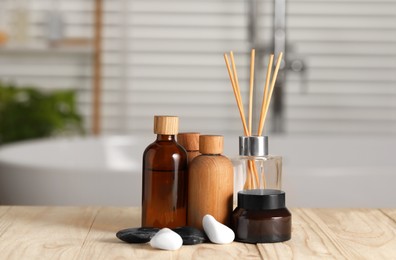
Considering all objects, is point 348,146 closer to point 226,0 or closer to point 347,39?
point 347,39

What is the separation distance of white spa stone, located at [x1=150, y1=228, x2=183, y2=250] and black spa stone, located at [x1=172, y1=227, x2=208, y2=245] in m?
0.03

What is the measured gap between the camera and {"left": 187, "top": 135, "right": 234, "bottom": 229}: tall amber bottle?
52.8 inches

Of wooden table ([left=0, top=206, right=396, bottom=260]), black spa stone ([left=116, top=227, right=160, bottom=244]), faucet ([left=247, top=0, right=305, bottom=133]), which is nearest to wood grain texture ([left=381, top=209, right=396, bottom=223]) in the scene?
wooden table ([left=0, top=206, right=396, bottom=260])

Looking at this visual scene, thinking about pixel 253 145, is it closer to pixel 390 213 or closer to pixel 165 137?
pixel 165 137

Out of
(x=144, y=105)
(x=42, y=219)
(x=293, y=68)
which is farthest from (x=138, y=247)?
(x=144, y=105)

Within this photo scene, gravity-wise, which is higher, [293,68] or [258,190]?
[293,68]

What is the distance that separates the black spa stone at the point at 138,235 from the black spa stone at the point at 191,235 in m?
0.04

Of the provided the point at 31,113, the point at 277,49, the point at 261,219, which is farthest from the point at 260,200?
the point at 31,113

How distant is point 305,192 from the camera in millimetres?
2697

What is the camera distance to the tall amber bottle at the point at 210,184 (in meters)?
1.34

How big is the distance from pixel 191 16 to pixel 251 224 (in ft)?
10.2

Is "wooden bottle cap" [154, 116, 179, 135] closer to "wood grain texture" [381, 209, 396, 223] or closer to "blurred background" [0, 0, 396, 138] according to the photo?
"wood grain texture" [381, 209, 396, 223]

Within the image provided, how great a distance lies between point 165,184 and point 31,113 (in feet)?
9.03

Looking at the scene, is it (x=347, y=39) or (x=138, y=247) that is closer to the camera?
(x=138, y=247)
